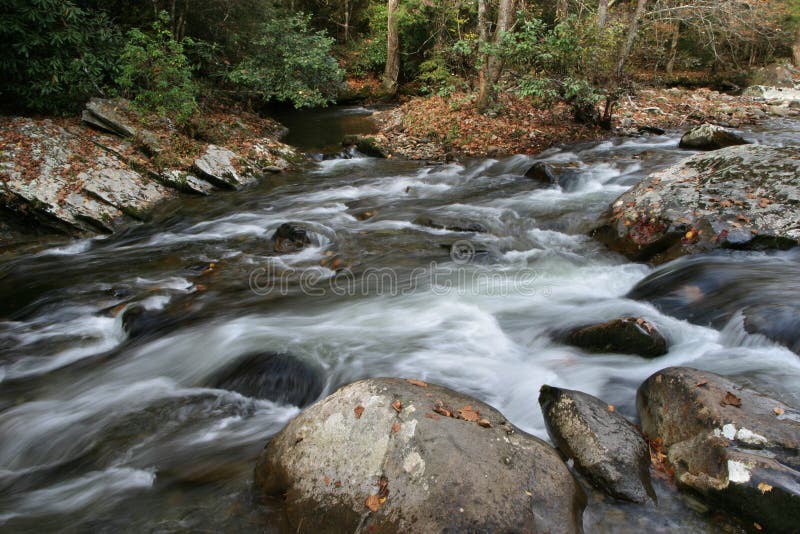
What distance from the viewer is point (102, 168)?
9.18 metres

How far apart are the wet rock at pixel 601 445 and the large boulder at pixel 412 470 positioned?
26 cm

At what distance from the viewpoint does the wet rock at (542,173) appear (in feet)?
33.1

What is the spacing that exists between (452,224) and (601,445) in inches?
219

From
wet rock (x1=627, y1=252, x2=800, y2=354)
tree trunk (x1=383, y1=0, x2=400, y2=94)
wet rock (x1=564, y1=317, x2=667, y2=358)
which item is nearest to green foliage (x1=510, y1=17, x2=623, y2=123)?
wet rock (x1=627, y1=252, x2=800, y2=354)

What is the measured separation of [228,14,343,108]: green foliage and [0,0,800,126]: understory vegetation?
0.11 feet

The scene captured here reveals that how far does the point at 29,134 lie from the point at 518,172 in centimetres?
961

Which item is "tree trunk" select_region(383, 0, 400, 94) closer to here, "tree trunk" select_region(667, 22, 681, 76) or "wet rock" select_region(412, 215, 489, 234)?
"tree trunk" select_region(667, 22, 681, 76)

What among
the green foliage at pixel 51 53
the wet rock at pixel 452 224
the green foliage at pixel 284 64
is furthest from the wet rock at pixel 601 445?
the green foliage at pixel 284 64

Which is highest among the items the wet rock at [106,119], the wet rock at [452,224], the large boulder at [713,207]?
the wet rock at [106,119]

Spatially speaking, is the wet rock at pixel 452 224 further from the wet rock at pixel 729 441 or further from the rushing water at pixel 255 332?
the wet rock at pixel 729 441

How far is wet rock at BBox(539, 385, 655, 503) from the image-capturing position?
10.0 ft

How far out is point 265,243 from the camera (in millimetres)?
8109

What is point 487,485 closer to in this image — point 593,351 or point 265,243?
point 593,351

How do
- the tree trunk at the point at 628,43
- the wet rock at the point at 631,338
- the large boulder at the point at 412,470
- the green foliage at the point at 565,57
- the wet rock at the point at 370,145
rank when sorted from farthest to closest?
1. the wet rock at the point at 370,145
2. the tree trunk at the point at 628,43
3. the green foliage at the point at 565,57
4. the wet rock at the point at 631,338
5. the large boulder at the point at 412,470
